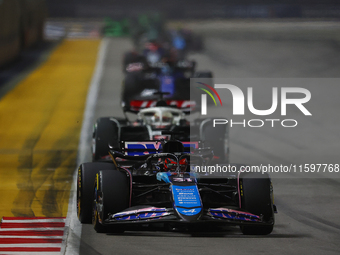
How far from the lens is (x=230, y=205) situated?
341 inches

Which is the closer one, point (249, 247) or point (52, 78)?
point (249, 247)

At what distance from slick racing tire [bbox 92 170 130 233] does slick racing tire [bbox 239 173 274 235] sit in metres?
1.39

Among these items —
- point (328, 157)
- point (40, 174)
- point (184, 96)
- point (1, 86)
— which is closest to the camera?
point (40, 174)

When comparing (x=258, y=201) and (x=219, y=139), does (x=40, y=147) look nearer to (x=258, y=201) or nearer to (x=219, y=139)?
(x=219, y=139)

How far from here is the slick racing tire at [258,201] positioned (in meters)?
8.32

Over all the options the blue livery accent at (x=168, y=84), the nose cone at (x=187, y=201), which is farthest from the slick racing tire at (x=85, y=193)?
the blue livery accent at (x=168, y=84)

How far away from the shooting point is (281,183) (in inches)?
466

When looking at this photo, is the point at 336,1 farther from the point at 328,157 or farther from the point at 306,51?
the point at 328,157

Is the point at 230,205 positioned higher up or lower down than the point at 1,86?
higher up

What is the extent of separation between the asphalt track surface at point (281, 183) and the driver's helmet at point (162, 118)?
1.80 metres

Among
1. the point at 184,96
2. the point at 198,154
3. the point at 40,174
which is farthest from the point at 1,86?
the point at 198,154

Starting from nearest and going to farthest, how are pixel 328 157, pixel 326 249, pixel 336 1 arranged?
1. pixel 326 249
2. pixel 328 157
3. pixel 336 1

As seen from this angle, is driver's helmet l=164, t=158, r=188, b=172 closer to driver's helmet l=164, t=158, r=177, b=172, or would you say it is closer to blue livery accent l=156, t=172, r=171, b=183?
driver's helmet l=164, t=158, r=177, b=172

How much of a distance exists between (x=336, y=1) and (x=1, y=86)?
53.6 metres
